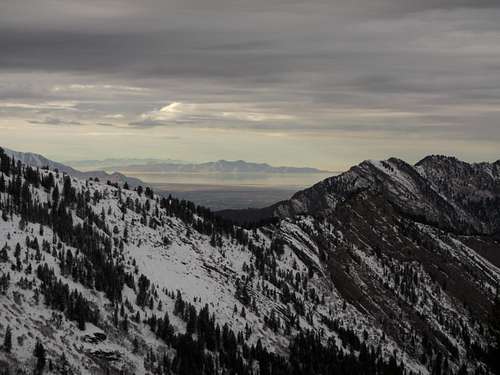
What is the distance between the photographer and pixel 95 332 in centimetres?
11438

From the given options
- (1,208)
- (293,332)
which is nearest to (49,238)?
(1,208)

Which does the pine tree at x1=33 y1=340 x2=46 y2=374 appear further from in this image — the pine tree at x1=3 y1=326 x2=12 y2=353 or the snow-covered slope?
the pine tree at x1=3 y1=326 x2=12 y2=353

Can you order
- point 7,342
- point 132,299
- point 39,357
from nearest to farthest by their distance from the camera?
point 7,342 → point 39,357 → point 132,299

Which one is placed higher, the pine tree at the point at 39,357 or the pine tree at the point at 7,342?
the pine tree at the point at 7,342

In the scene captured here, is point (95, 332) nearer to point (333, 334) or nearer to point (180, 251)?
point (180, 251)

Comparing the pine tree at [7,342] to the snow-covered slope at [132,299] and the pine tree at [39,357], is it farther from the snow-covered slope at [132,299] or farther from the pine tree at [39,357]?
the pine tree at [39,357]

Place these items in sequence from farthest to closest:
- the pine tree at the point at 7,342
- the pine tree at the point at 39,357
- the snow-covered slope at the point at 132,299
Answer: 1. the snow-covered slope at the point at 132,299
2. the pine tree at the point at 39,357
3. the pine tree at the point at 7,342

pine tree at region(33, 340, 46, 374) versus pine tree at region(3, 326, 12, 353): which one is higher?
pine tree at region(3, 326, 12, 353)

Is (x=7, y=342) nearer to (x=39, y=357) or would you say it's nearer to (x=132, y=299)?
(x=39, y=357)

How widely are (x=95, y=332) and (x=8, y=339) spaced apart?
21.0 meters

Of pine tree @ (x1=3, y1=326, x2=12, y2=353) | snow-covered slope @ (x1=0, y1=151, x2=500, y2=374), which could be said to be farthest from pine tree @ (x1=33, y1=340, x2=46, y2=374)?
pine tree @ (x1=3, y1=326, x2=12, y2=353)

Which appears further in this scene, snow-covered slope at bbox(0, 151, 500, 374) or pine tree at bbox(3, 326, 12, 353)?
snow-covered slope at bbox(0, 151, 500, 374)

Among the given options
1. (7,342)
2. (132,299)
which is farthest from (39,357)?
(132,299)

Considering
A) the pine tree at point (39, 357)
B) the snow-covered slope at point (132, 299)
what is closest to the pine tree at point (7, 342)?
the snow-covered slope at point (132, 299)
